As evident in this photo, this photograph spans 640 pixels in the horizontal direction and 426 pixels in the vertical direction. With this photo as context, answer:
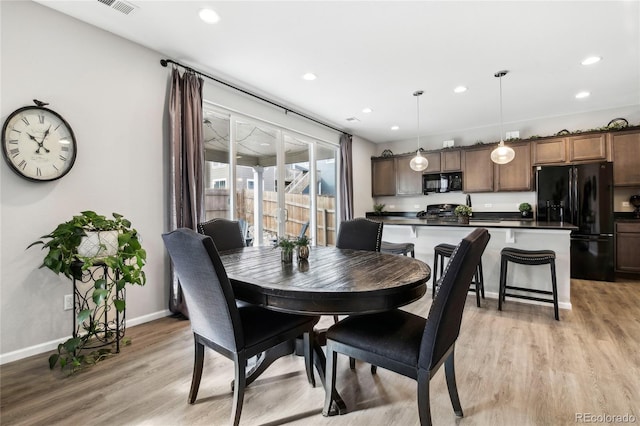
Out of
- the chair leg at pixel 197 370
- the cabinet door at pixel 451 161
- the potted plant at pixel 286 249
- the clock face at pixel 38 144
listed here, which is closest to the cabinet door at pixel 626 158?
the cabinet door at pixel 451 161

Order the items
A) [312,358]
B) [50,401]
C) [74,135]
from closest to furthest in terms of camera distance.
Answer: [50,401], [312,358], [74,135]

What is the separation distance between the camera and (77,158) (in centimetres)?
251

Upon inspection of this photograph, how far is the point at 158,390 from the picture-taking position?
1863 mm

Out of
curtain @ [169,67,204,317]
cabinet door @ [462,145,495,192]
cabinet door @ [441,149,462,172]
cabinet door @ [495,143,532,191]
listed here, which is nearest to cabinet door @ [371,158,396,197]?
cabinet door @ [441,149,462,172]

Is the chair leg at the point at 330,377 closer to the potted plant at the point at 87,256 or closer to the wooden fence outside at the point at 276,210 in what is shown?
the potted plant at the point at 87,256

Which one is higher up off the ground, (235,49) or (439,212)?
(235,49)

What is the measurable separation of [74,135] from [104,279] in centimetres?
127

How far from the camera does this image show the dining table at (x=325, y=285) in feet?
4.53

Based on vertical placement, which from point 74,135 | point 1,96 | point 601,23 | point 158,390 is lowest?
point 158,390

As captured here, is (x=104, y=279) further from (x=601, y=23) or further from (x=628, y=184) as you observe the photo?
(x=628, y=184)

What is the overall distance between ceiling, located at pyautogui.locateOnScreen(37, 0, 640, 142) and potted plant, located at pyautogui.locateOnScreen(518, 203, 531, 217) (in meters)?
1.72

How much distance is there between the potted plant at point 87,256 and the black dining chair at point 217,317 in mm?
909

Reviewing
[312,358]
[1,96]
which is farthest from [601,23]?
[1,96]

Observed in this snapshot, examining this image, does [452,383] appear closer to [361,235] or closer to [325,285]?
[325,285]
